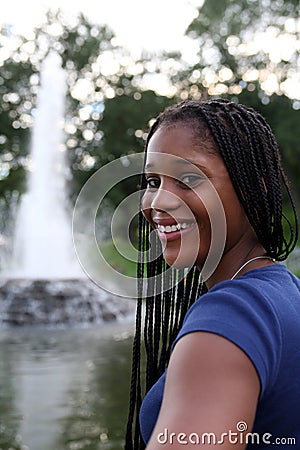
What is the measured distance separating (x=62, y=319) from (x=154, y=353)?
8.97 m

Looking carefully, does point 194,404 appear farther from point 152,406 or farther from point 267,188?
point 267,188

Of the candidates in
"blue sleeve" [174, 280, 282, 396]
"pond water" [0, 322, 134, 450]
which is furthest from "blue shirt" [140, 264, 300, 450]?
"pond water" [0, 322, 134, 450]

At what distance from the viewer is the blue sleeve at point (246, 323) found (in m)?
0.87

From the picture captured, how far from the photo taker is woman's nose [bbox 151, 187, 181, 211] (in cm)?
117

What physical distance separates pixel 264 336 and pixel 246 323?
1.3 inches

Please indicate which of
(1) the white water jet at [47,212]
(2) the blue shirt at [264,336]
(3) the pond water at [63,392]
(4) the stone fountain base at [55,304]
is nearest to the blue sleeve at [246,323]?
(2) the blue shirt at [264,336]

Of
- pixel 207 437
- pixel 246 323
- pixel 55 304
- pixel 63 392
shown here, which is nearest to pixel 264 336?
pixel 246 323

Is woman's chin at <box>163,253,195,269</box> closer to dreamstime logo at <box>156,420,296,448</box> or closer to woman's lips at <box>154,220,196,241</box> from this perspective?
woman's lips at <box>154,220,196,241</box>

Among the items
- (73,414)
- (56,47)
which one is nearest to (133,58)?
(56,47)

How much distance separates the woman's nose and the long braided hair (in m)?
0.11

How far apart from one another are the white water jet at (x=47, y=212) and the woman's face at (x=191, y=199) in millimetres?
11204
